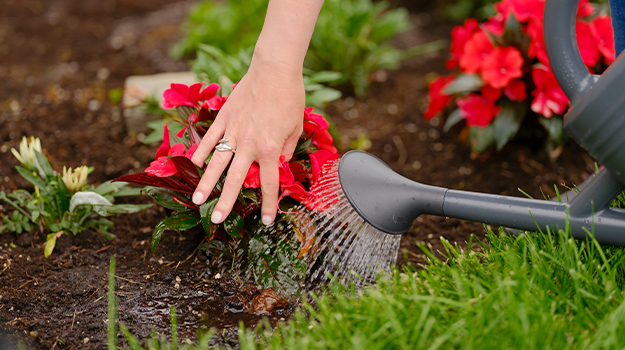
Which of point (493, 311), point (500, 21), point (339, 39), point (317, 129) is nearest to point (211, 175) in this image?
point (317, 129)

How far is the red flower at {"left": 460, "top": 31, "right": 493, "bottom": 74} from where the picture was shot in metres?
2.30

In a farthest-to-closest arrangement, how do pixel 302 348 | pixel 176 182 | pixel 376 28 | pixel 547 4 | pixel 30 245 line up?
pixel 376 28 < pixel 30 245 < pixel 176 182 < pixel 547 4 < pixel 302 348

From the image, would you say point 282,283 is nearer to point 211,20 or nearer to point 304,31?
point 304,31

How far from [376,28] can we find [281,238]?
2.30m

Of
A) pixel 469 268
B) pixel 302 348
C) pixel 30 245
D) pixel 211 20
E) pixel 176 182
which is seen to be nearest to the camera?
pixel 302 348

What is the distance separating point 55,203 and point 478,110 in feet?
6.23

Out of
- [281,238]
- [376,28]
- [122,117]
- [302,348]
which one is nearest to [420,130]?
[376,28]

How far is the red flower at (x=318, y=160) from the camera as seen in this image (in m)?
1.51

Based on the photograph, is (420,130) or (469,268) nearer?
(469,268)

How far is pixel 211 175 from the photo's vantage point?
1385 mm

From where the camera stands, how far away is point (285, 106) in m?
1.33

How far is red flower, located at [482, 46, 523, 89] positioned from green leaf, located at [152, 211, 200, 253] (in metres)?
1.45

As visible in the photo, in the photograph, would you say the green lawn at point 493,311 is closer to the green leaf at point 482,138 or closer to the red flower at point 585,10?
the green leaf at point 482,138

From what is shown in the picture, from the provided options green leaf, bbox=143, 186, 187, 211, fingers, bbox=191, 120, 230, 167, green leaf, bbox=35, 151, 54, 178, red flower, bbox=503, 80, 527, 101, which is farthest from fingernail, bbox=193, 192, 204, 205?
red flower, bbox=503, 80, 527, 101
